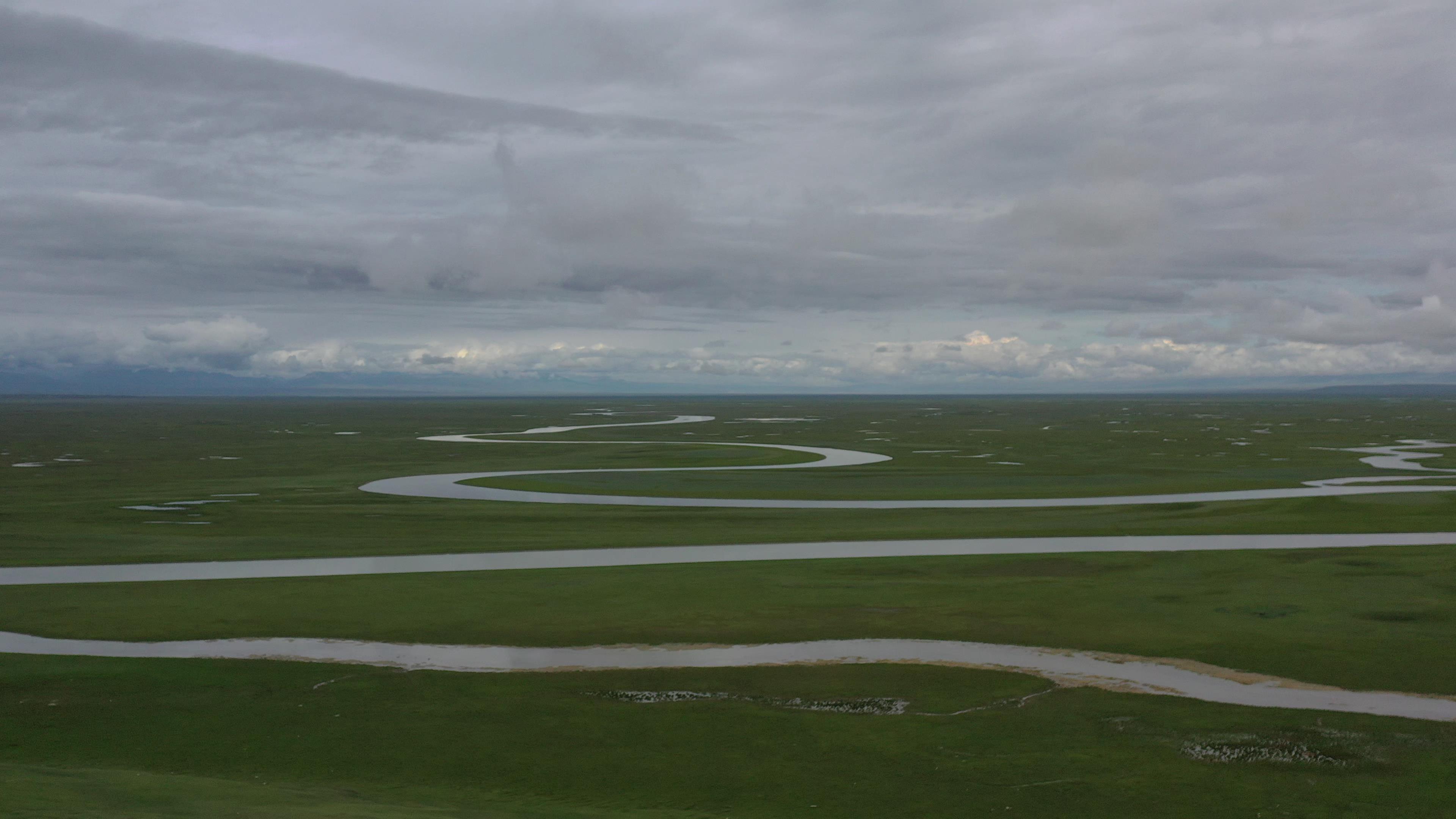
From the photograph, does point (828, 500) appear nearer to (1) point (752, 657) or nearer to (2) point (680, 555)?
(2) point (680, 555)

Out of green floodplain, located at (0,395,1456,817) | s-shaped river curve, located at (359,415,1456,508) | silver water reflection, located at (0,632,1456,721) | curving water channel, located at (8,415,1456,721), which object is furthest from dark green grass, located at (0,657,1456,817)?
s-shaped river curve, located at (359,415,1456,508)

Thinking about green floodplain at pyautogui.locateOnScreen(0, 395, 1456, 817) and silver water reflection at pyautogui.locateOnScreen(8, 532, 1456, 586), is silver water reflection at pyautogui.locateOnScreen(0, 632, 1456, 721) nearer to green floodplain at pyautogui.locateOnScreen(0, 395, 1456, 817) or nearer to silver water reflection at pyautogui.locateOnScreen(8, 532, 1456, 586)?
green floodplain at pyautogui.locateOnScreen(0, 395, 1456, 817)

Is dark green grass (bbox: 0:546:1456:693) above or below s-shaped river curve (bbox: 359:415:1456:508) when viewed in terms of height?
below

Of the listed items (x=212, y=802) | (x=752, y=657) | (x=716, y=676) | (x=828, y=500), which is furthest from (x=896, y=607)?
(x=828, y=500)

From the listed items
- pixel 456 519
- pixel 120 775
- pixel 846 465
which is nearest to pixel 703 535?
pixel 456 519

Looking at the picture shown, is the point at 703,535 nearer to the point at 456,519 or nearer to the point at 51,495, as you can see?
the point at 456,519

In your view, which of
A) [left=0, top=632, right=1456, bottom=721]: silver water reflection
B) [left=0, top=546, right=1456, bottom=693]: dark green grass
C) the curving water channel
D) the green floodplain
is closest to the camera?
the green floodplain

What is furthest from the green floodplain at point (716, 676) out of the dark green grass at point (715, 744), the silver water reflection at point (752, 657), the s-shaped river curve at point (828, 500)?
the s-shaped river curve at point (828, 500)
